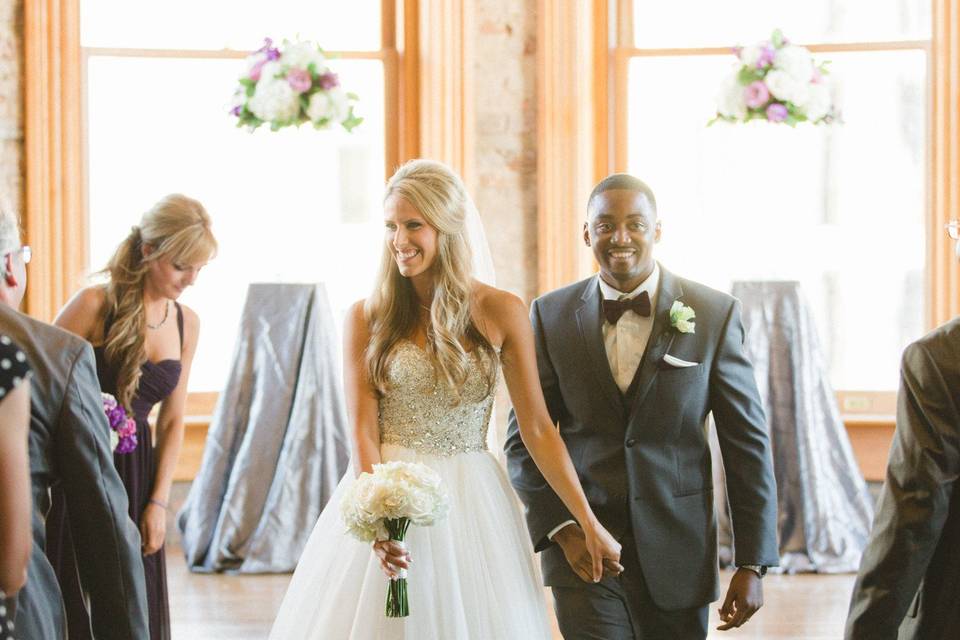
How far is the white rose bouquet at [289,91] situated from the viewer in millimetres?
6617

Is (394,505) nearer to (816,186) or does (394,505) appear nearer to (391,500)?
(391,500)

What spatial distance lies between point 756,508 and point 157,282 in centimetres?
189

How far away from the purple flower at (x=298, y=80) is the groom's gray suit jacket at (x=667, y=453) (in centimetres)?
380

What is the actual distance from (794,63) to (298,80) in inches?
104

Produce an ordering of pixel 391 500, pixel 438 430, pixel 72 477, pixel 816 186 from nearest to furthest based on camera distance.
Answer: pixel 72 477 < pixel 391 500 < pixel 438 430 < pixel 816 186

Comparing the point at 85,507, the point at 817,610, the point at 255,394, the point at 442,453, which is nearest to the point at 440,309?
the point at 442,453

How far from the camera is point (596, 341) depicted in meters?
3.21

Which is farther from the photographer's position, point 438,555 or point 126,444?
point 126,444

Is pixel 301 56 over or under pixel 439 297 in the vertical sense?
over

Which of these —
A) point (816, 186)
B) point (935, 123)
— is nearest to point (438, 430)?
point (816, 186)

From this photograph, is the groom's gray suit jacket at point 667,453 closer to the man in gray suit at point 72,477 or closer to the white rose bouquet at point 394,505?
the white rose bouquet at point 394,505

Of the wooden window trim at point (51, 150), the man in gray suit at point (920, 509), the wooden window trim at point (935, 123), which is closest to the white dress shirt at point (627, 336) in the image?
the man in gray suit at point (920, 509)

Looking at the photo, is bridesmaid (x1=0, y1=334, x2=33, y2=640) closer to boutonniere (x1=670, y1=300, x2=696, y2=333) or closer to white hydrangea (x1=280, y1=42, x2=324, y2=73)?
boutonniere (x1=670, y1=300, x2=696, y2=333)

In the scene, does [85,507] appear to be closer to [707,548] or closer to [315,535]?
[315,535]
